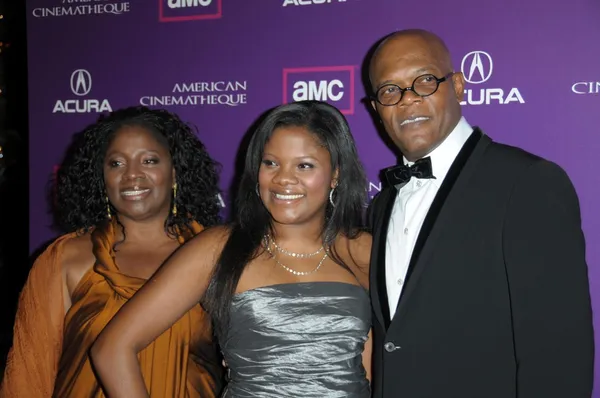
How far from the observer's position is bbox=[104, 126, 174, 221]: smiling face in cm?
217

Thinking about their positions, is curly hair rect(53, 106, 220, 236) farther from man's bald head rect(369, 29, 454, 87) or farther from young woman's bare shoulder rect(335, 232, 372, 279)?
man's bald head rect(369, 29, 454, 87)

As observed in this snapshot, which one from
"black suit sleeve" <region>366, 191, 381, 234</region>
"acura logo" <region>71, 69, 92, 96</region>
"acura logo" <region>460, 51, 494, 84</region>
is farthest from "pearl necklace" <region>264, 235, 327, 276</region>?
"acura logo" <region>71, 69, 92, 96</region>

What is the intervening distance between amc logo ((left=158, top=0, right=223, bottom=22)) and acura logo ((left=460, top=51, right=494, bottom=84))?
4.09 ft

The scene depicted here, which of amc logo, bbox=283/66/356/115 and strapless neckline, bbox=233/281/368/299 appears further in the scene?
amc logo, bbox=283/66/356/115

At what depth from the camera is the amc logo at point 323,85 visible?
271 centimetres

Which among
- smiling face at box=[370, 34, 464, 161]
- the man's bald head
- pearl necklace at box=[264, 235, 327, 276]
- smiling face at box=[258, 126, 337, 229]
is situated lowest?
pearl necklace at box=[264, 235, 327, 276]

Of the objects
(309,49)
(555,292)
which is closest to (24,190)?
(309,49)

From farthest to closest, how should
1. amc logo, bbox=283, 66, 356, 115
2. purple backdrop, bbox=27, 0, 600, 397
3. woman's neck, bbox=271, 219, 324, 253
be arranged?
1. amc logo, bbox=283, 66, 356, 115
2. purple backdrop, bbox=27, 0, 600, 397
3. woman's neck, bbox=271, 219, 324, 253

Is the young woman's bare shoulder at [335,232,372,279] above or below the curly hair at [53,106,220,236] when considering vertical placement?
below

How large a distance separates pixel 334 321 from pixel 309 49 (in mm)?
1428

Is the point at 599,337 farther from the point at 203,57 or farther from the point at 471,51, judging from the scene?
the point at 203,57

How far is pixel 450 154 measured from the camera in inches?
69.7

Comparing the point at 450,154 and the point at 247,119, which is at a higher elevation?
the point at 247,119

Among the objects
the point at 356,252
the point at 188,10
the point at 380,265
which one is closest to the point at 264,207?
the point at 356,252
